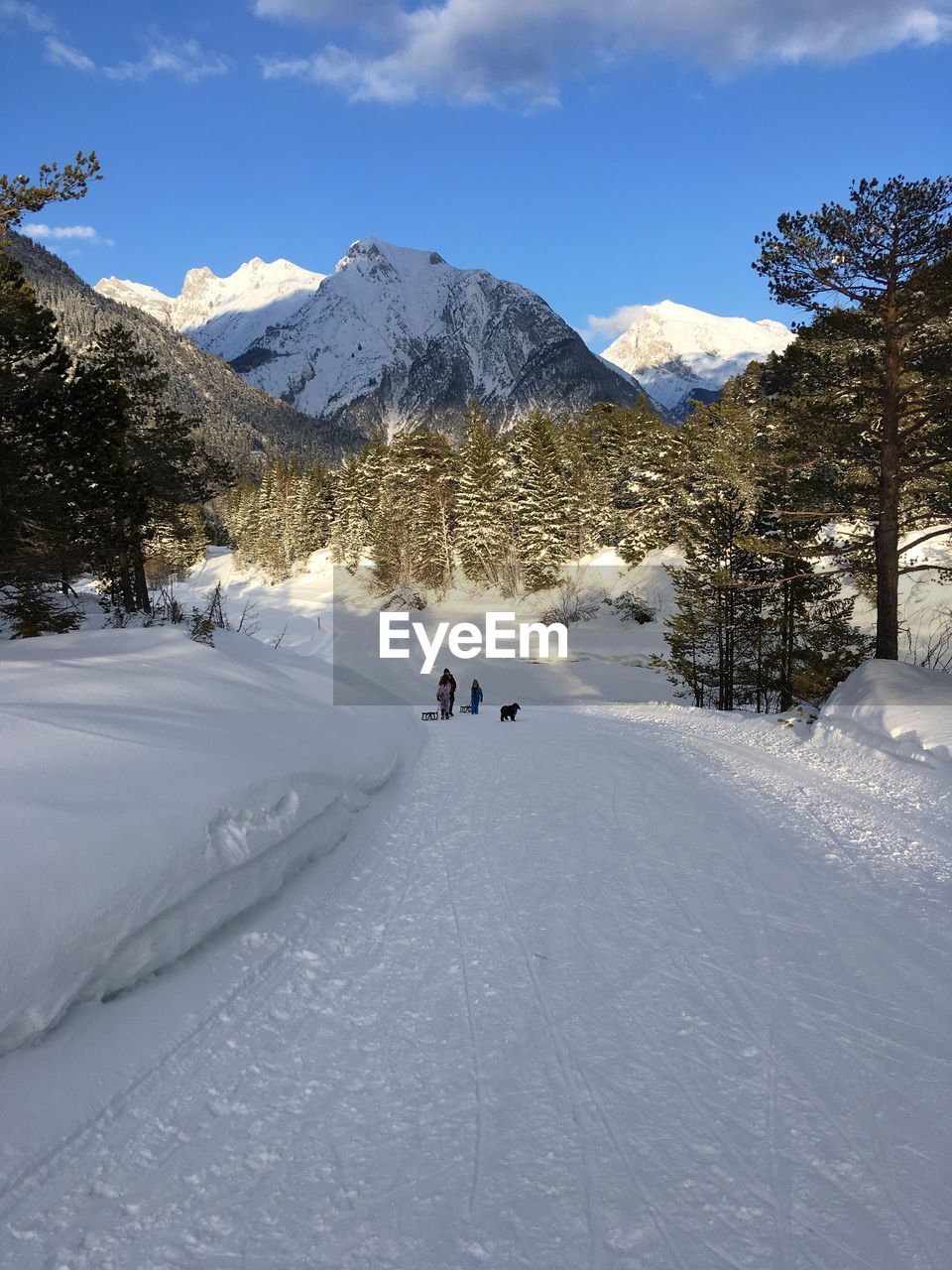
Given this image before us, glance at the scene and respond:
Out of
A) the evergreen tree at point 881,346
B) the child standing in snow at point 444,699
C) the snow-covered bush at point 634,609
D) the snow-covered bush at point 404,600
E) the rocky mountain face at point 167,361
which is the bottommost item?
the child standing in snow at point 444,699

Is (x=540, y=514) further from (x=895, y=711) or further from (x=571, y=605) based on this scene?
(x=895, y=711)

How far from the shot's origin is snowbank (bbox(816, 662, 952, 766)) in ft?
30.8

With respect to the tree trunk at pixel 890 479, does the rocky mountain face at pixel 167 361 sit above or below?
above

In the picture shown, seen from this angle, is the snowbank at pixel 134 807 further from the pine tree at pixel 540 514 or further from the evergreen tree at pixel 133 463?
the pine tree at pixel 540 514

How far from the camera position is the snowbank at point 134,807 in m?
3.61

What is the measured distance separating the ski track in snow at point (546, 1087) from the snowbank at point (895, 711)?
3.79m

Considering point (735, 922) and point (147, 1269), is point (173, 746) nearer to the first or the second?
point (147, 1269)

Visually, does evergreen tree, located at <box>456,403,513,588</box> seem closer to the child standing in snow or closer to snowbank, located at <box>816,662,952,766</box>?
the child standing in snow

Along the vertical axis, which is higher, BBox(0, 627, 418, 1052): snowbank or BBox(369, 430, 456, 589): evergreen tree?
BBox(369, 430, 456, 589): evergreen tree

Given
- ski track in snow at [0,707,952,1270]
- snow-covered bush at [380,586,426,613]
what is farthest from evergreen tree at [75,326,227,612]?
snow-covered bush at [380,586,426,613]

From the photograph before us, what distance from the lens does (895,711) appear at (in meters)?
10.7

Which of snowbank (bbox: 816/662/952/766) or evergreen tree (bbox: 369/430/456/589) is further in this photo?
evergreen tree (bbox: 369/430/456/589)

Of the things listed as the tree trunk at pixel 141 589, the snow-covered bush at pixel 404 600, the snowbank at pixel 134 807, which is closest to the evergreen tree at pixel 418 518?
the snow-covered bush at pixel 404 600

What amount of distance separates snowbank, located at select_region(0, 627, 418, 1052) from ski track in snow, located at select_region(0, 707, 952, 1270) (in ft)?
1.09
